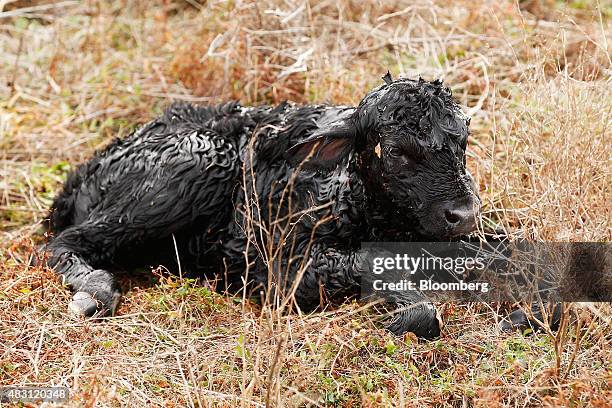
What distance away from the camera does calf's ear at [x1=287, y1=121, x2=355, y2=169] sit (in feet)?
16.7

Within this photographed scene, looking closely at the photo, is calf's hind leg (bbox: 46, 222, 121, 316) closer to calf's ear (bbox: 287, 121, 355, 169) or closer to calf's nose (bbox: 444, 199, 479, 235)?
calf's ear (bbox: 287, 121, 355, 169)

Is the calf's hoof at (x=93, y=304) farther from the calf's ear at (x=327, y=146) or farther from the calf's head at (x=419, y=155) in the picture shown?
the calf's head at (x=419, y=155)


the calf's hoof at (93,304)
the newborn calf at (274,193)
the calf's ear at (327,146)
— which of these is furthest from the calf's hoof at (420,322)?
the calf's hoof at (93,304)

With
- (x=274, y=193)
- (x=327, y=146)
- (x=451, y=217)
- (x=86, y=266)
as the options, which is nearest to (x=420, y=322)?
(x=451, y=217)

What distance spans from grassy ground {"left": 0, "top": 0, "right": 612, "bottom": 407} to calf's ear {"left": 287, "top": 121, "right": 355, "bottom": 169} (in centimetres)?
88

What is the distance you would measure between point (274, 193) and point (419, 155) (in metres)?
1.22

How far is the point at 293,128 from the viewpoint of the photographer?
18.5 ft

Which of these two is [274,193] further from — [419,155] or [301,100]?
[301,100]

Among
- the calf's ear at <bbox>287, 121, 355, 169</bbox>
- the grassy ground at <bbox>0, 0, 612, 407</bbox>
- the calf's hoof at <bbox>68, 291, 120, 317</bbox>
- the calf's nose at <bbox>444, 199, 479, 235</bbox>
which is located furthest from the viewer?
the calf's hoof at <bbox>68, 291, 120, 317</bbox>

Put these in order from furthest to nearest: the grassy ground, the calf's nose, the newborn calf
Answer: the newborn calf < the calf's nose < the grassy ground

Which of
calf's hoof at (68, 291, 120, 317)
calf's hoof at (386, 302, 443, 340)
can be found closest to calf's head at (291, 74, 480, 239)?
calf's hoof at (386, 302, 443, 340)

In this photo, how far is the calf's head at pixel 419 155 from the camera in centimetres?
477

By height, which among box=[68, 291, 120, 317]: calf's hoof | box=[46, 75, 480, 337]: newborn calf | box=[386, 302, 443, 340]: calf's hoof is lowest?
box=[68, 291, 120, 317]: calf's hoof

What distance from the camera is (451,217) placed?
4754 millimetres
